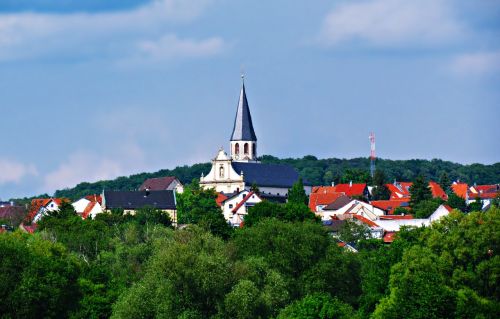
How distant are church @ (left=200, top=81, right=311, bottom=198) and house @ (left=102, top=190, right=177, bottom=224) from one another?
9731 millimetres

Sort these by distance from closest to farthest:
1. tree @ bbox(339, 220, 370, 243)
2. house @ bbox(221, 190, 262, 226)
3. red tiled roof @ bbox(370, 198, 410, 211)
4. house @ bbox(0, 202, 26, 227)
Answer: tree @ bbox(339, 220, 370, 243), house @ bbox(0, 202, 26, 227), house @ bbox(221, 190, 262, 226), red tiled roof @ bbox(370, 198, 410, 211)

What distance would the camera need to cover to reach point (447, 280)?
4862 cm

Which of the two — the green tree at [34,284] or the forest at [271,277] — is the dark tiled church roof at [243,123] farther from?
the green tree at [34,284]

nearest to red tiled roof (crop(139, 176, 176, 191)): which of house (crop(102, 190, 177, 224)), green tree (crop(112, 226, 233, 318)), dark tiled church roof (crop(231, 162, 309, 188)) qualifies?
dark tiled church roof (crop(231, 162, 309, 188))

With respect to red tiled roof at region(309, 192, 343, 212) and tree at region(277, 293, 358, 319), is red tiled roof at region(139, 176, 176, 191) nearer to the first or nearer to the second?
red tiled roof at region(309, 192, 343, 212)

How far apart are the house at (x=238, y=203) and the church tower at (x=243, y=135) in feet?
61.0

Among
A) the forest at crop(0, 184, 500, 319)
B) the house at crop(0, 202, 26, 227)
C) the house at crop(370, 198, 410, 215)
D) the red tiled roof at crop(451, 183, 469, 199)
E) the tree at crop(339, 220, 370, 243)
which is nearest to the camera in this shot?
the forest at crop(0, 184, 500, 319)

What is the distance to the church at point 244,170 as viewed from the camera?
13300 centimetres

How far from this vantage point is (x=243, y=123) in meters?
142

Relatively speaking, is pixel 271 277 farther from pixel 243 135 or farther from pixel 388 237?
pixel 243 135

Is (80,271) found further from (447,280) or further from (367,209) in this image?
A: (367,209)

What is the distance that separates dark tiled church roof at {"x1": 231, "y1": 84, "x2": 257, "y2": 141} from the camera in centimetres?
14175

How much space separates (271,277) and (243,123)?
89910 mm

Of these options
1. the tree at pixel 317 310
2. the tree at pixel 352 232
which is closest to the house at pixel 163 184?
the tree at pixel 352 232
